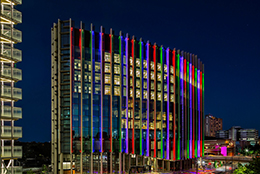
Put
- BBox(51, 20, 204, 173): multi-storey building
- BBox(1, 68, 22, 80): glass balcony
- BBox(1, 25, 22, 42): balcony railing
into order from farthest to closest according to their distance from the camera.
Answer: BBox(51, 20, 204, 173): multi-storey building, BBox(1, 25, 22, 42): balcony railing, BBox(1, 68, 22, 80): glass balcony

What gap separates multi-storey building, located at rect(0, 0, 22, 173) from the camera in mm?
34562

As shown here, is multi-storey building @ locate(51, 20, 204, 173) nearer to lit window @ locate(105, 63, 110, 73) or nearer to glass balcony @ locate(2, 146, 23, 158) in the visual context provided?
lit window @ locate(105, 63, 110, 73)

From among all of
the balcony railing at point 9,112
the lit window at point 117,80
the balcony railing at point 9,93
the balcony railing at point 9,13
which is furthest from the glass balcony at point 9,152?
the lit window at point 117,80

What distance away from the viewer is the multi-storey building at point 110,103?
219 ft

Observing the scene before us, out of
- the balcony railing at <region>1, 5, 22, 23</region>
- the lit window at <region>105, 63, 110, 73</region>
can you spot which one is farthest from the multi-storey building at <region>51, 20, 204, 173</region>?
the balcony railing at <region>1, 5, 22, 23</region>

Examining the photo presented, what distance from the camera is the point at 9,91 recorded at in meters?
35.6

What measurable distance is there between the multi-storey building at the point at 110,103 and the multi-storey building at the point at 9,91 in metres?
29.4

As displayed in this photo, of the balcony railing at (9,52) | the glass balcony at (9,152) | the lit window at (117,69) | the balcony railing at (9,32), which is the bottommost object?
the glass balcony at (9,152)

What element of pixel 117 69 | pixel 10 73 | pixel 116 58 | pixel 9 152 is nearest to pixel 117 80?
pixel 117 69

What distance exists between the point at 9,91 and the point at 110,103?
36114 millimetres

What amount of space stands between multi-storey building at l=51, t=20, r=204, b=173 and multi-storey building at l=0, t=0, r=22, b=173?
29428 millimetres

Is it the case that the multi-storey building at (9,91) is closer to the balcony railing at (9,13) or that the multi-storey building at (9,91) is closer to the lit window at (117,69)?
the balcony railing at (9,13)

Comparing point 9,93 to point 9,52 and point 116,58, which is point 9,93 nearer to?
point 9,52

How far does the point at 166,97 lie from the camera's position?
84000 millimetres
